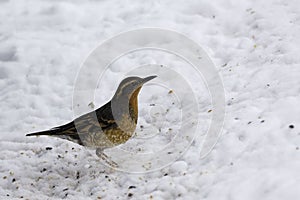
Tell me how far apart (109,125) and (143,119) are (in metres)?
0.92

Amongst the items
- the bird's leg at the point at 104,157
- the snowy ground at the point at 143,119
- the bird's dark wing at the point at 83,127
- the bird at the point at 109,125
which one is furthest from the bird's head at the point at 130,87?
the snowy ground at the point at 143,119

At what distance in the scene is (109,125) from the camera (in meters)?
5.89

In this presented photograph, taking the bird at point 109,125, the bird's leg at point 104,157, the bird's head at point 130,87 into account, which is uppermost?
the bird's head at point 130,87

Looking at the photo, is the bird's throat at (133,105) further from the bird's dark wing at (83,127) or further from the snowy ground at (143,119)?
the snowy ground at (143,119)

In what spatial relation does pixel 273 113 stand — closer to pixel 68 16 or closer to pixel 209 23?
pixel 209 23

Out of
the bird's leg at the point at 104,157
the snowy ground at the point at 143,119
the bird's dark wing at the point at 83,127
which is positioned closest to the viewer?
the snowy ground at the point at 143,119

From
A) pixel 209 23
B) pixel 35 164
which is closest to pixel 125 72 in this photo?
pixel 209 23

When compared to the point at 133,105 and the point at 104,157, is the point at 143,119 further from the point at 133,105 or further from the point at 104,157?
the point at 104,157

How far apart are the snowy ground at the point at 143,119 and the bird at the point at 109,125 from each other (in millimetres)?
382

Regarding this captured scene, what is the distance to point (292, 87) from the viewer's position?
5.64m

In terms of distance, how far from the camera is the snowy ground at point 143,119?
4.96 meters

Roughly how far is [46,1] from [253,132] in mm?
5474

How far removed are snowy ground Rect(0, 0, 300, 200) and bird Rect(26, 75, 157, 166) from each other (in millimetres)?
382

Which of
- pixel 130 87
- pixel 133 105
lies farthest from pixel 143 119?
pixel 130 87
